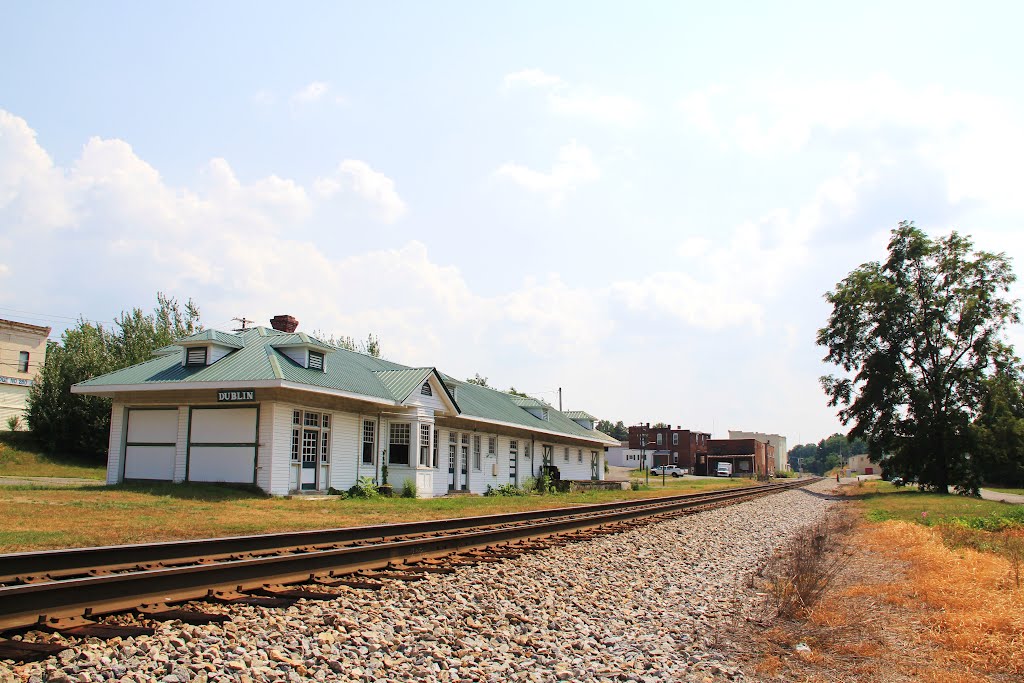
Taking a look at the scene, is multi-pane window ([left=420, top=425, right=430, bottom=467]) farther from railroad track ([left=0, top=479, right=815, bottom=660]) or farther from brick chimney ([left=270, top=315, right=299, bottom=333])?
railroad track ([left=0, top=479, right=815, bottom=660])

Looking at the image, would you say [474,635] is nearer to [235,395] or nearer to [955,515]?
[235,395]

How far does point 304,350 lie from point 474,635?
759 inches

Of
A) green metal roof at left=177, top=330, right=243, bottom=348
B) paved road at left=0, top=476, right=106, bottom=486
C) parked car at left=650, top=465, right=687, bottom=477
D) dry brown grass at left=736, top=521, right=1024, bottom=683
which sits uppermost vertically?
green metal roof at left=177, top=330, right=243, bottom=348

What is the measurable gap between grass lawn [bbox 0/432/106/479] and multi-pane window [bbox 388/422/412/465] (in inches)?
577

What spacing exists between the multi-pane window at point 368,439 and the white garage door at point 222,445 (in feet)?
15.7

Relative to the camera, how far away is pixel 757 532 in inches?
758

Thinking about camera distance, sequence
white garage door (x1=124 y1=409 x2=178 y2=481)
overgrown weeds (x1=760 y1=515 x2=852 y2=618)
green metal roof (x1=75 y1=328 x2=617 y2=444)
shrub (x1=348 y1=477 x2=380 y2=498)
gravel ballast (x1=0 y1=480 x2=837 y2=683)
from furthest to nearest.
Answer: shrub (x1=348 y1=477 x2=380 y2=498)
white garage door (x1=124 y1=409 x2=178 y2=481)
green metal roof (x1=75 y1=328 x2=617 y2=444)
overgrown weeds (x1=760 y1=515 x2=852 y2=618)
gravel ballast (x1=0 y1=480 x2=837 y2=683)

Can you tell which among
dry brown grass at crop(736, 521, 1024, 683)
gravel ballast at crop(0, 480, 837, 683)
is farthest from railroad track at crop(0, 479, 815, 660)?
dry brown grass at crop(736, 521, 1024, 683)

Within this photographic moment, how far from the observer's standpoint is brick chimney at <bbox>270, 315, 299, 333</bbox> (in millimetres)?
31281

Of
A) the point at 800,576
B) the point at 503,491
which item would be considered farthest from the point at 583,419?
the point at 800,576

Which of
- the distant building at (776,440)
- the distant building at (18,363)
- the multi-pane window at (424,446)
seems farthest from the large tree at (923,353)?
the distant building at (776,440)

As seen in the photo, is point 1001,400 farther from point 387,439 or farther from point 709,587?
point 709,587

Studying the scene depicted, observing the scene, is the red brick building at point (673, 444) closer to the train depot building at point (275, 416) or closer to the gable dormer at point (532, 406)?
the gable dormer at point (532, 406)

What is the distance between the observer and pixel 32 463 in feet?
116
